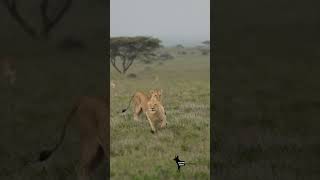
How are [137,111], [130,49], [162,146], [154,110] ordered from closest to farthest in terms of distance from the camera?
1. [162,146]
2. [154,110]
3. [137,111]
4. [130,49]

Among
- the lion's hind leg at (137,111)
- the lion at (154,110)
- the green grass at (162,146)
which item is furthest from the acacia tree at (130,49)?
the lion at (154,110)

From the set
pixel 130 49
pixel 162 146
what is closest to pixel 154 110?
pixel 162 146

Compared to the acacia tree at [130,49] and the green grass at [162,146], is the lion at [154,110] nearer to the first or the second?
the green grass at [162,146]

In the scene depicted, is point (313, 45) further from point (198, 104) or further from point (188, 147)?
point (188, 147)

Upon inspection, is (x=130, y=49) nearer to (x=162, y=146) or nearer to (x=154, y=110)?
(x=154, y=110)
